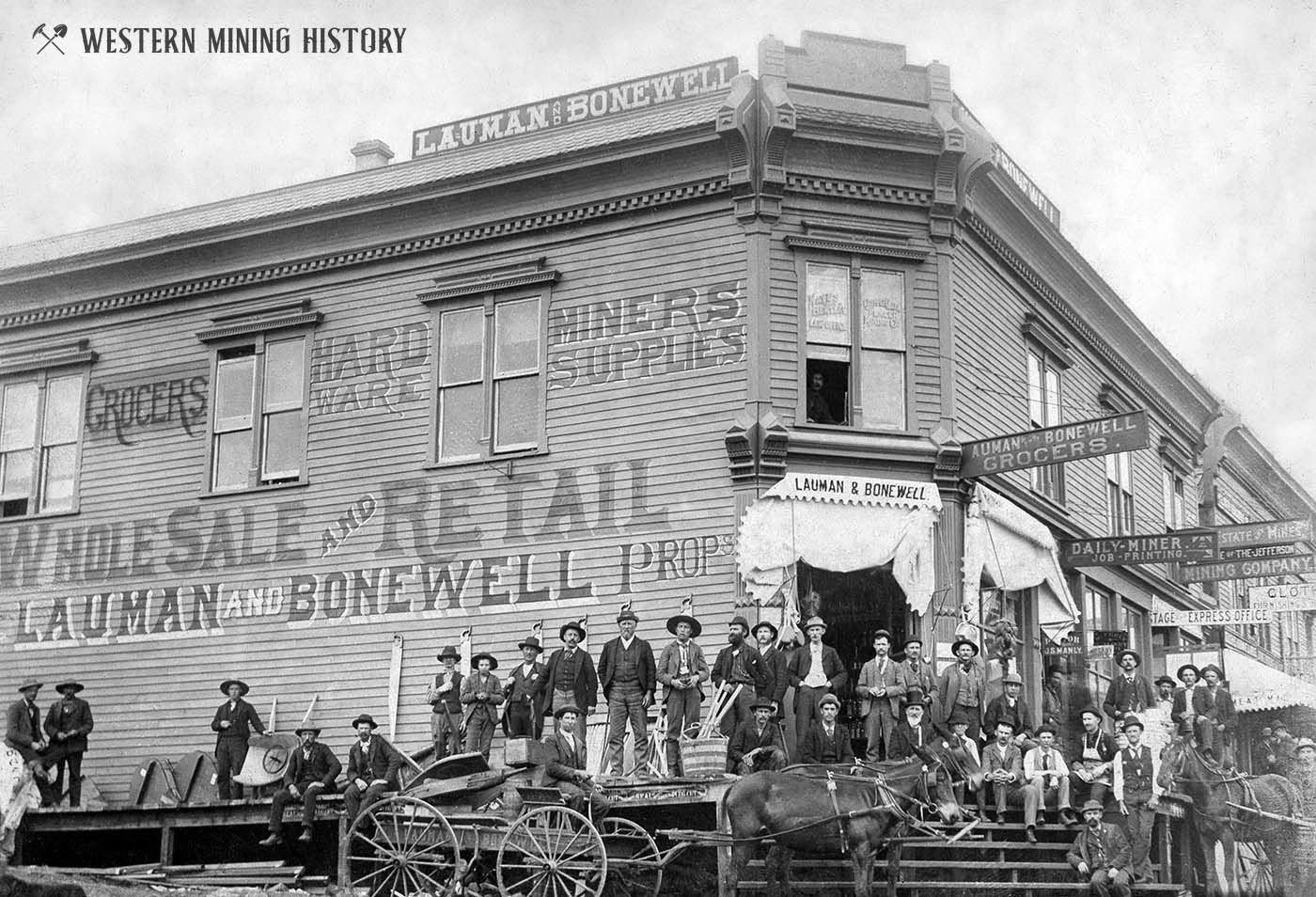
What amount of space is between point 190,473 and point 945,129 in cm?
1259

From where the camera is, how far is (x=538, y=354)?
22141 mm

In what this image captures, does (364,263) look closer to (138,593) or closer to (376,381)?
(376,381)

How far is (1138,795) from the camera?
1681 centimetres

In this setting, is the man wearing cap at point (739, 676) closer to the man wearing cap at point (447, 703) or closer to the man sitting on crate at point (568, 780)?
the man sitting on crate at point (568, 780)

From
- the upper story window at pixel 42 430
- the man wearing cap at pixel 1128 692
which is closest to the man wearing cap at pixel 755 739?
the man wearing cap at pixel 1128 692

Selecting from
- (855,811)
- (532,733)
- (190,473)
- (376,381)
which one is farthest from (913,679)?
(190,473)

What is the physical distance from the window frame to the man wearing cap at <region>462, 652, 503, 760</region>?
520cm

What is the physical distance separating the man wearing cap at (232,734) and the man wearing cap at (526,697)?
13.7 feet

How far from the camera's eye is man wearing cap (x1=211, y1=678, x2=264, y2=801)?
20703 mm

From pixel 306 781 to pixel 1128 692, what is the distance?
10.5 metres

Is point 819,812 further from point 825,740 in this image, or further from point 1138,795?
point 1138,795

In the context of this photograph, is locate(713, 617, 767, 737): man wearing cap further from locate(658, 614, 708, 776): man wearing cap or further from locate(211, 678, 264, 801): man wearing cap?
locate(211, 678, 264, 801): man wearing cap

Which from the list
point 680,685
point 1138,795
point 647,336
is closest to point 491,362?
point 647,336

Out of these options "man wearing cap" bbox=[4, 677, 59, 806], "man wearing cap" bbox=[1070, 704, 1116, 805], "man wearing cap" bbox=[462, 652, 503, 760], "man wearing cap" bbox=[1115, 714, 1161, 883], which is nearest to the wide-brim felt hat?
"man wearing cap" bbox=[462, 652, 503, 760]
